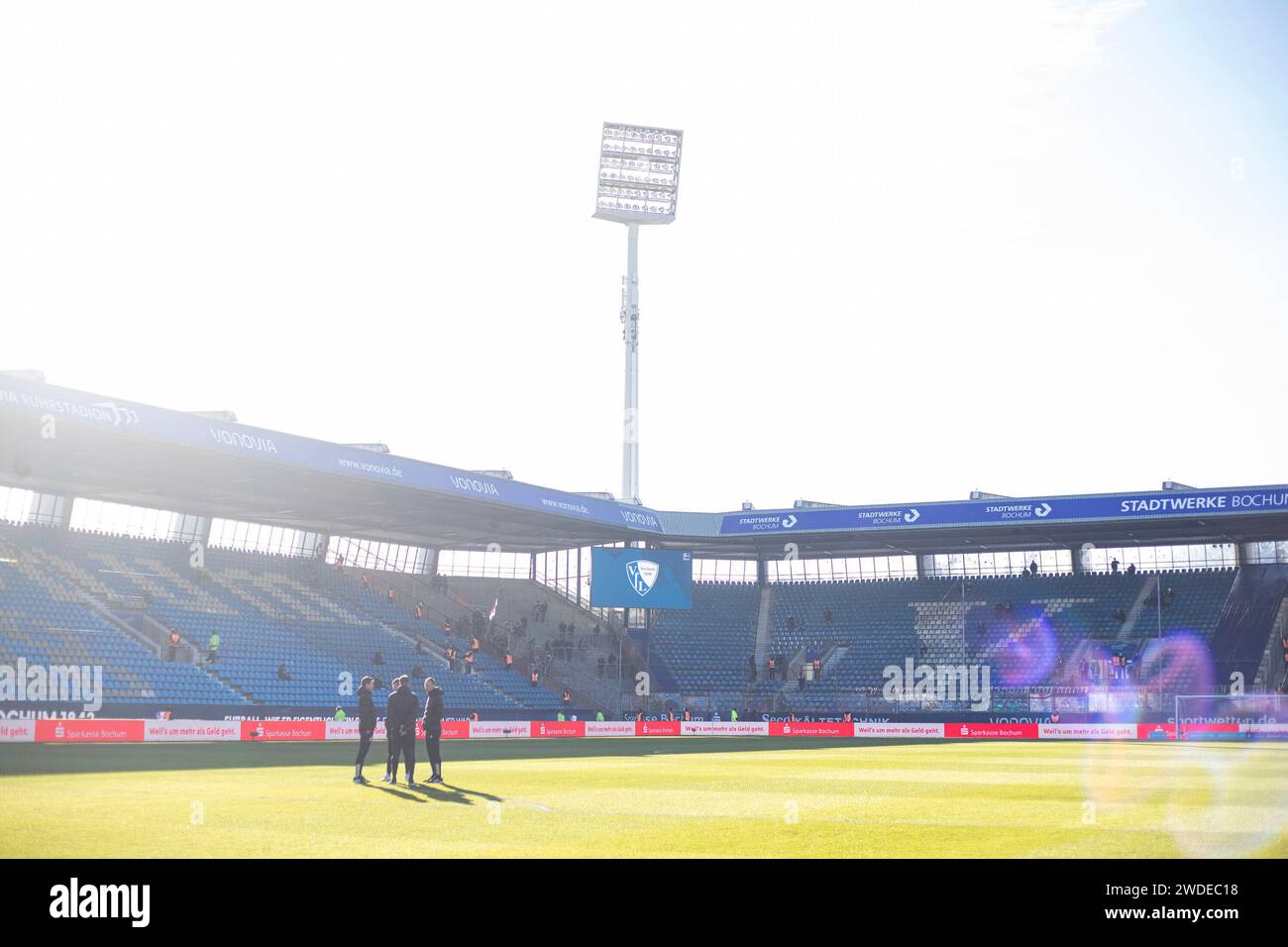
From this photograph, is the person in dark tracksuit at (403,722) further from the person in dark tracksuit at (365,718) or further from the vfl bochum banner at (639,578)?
the vfl bochum banner at (639,578)

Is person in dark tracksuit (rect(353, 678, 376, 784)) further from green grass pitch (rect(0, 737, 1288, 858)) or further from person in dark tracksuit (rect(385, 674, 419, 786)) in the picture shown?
person in dark tracksuit (rect(385, 674, 419, 786))

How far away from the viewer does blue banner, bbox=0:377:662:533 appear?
128ft

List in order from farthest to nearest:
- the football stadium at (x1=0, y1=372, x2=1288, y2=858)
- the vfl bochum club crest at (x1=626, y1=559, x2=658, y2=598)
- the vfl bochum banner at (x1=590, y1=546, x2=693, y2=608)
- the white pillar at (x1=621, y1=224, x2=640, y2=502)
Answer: the white pillar at (x1=621, y1=224, x2=640, y2=502) → the vfl bochum club crest at (x1=626, y1=559, x2=658, y2=598) → the vfl bochum banner at (x1=590, y1=546, x2=693, y2=608) → the football stadium at (x1=0, y1=372, x2=1288, y2=858)

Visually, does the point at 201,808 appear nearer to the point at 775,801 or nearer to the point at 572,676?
the point at 775,801

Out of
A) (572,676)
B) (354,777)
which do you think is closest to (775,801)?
(354,777)

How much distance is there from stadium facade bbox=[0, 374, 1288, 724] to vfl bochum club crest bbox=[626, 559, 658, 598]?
2163mm

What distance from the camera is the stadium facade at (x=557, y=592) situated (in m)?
46.7

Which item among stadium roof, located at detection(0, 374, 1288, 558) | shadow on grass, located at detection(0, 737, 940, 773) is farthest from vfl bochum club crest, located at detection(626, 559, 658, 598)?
shadow on grass, located at detection(0, 737, 940, 773)

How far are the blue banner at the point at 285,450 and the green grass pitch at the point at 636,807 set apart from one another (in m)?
12.1

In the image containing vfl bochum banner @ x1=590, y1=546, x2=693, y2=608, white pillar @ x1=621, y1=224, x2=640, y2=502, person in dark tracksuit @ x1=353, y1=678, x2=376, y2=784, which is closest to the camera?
person in dark tracksuit @ x1=353, y1=678, x2=376, y2=784

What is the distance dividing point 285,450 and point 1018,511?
35612mm

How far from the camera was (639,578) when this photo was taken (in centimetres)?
6219

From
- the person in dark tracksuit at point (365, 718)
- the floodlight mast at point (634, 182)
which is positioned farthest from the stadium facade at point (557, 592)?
the person in dark tracksuit at point (365, 718)
